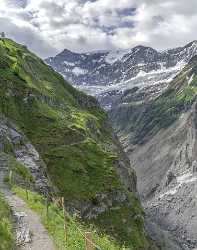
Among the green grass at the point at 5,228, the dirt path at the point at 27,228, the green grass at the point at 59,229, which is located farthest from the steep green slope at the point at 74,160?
the green grass at the point at 5,228

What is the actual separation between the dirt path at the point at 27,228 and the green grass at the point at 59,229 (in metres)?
0.55

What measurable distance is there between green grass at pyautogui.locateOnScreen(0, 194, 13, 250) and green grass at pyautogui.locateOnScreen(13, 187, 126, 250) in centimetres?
297

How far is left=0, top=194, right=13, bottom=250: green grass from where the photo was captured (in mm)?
32469

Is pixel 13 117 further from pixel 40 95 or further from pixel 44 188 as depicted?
pixel 44 188

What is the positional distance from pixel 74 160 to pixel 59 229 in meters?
68.7

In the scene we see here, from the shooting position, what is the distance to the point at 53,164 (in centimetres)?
10362

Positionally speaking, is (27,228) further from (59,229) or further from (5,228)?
(5,228)

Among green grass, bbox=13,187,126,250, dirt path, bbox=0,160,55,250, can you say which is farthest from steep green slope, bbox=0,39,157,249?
dirt path, bbox=0,160,55,250

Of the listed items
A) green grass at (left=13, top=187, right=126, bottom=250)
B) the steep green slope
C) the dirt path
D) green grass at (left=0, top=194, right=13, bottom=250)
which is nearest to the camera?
green grass at (left=0, top=194, right=13, bottom=250)

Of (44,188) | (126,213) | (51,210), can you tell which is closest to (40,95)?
(126,213)

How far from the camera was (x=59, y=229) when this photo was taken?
39594 millimetres

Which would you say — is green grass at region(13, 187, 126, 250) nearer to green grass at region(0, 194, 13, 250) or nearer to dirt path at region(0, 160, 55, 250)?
dirt path at region(0, 160, 55, 250)

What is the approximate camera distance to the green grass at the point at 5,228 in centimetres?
3247

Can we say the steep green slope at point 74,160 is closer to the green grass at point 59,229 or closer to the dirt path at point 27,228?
the green grass at point 59,229
